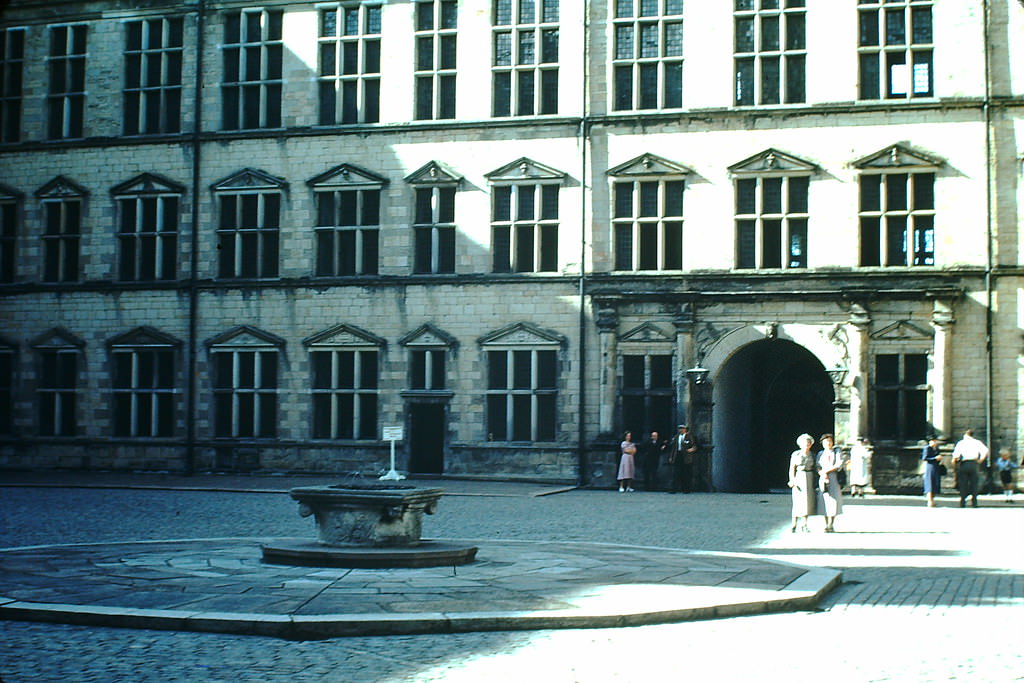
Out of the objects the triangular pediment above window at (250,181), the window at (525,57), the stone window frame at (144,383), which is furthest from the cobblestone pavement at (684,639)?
the triangular pediment above window at (250,181)

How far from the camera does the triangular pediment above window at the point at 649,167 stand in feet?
114

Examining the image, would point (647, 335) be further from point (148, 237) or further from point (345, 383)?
point (148, 237)

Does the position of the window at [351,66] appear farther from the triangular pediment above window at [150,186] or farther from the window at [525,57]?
the triangular pediment above window at [150,186]

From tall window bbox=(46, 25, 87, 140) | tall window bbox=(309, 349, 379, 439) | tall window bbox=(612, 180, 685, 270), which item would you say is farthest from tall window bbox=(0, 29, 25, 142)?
tall window bbox=(612, 180, 685, 270)

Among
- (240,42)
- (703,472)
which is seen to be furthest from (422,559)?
(240,42)

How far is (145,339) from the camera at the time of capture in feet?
126

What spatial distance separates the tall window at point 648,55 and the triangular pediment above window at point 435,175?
457 centimetres

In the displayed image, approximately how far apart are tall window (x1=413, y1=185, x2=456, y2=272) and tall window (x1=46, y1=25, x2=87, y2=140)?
34.7 ft

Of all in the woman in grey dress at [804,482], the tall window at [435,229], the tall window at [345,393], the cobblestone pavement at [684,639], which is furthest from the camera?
the tall window at [345,393]

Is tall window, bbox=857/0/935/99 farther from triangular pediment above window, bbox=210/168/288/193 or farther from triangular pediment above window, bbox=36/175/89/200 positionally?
triangular pediment above window, bbox=36/175/89/200

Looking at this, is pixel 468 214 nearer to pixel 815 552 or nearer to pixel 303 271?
pixel 303 271

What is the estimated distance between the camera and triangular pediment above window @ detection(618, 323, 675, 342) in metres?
34.8

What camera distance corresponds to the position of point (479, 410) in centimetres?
3597

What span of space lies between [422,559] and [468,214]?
22.1 meters
